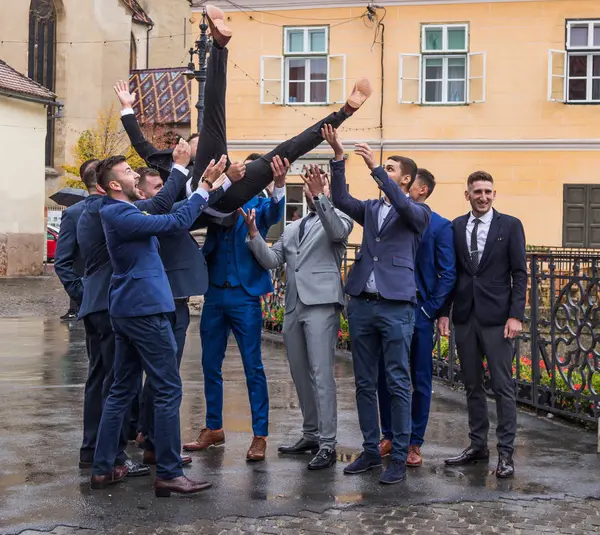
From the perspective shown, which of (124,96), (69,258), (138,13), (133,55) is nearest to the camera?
(69,258)

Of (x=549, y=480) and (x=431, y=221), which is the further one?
(x=431, y=221)

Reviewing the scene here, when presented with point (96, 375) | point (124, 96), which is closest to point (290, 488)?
point (96, 375)

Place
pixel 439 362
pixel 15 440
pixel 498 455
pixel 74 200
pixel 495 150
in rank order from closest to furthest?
pixel 498 455 < pixel 15 440 < pixel 74 200 < pixel 439 362 < pixel 495 150

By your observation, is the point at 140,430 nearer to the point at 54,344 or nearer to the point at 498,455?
the point at 498,455

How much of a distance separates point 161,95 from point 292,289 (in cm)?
4126

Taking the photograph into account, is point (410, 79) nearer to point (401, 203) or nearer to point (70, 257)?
point (70, 257)

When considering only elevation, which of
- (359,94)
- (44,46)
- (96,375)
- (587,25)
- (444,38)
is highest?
(44,46)

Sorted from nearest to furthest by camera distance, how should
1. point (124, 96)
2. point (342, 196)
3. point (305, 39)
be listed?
1. point (342, 196)
2. point (124, 96)
3. point (305, 39)

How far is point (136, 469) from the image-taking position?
6.99 metres

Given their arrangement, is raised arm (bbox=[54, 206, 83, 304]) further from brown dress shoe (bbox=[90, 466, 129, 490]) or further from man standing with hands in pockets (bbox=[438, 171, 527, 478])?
man standing with hands in pockets (bbox=[438, 171, 527, 478])

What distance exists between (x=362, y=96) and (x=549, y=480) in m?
2.77

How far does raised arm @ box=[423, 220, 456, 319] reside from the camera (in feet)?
24.5

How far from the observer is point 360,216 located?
24.2 feet

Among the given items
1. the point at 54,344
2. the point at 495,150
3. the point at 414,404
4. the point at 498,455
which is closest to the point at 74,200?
the point at 414,404
